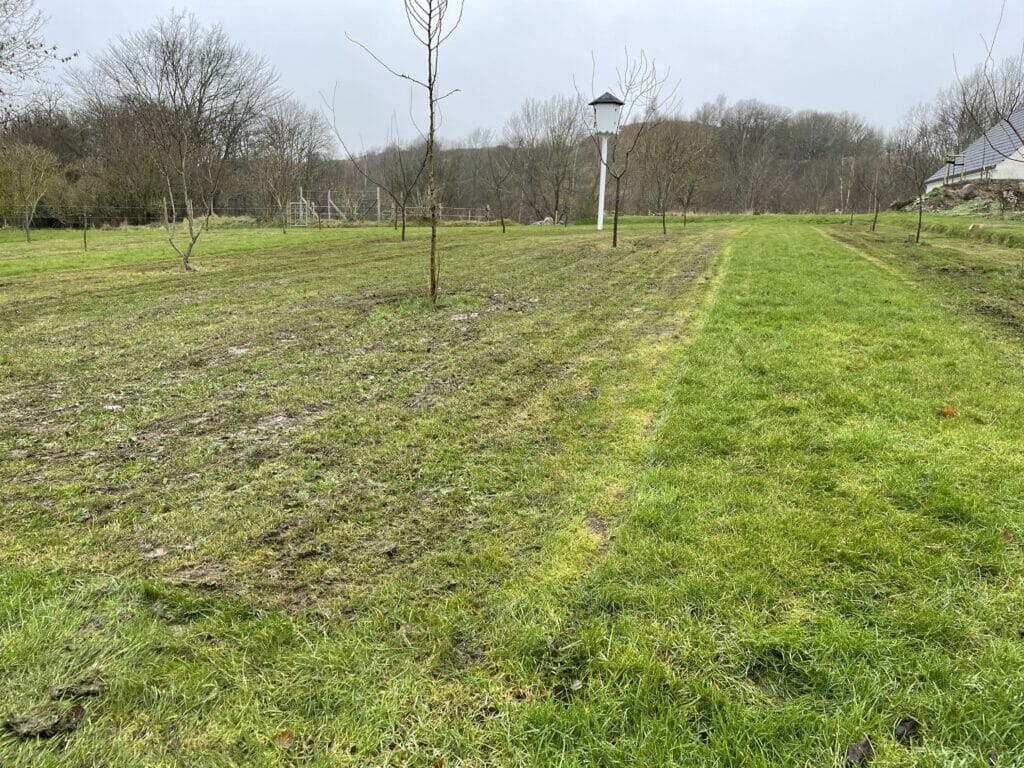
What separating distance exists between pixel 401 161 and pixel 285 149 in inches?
515

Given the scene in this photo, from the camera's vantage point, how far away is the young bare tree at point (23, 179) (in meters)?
21.2

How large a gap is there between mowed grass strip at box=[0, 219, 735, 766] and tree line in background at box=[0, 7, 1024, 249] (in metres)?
9.00

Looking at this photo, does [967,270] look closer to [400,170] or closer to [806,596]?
[806,596]

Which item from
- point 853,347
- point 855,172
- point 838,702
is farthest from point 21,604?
point 855,172

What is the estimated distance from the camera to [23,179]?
70.6 feet

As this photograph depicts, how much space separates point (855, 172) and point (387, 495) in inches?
1569

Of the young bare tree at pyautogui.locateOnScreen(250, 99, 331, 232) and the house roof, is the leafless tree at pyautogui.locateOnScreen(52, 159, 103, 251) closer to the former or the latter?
the young bare tree at pyautogui.locateOnScreen(250, 99, 331, 232)

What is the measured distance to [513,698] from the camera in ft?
5.32

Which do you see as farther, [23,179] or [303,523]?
[23,179]

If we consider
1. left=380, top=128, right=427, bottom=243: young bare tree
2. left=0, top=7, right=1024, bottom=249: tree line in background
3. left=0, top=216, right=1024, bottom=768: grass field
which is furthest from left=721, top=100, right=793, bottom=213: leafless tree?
left=0, top=216, right=1024, bottom=768: grass field

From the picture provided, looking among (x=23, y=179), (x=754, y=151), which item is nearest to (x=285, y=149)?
(x=23, y=179)

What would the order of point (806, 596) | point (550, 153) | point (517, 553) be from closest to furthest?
point (806, 596)
point (517, 553)
point (550, 153)

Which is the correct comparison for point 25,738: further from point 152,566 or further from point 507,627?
point 507,627

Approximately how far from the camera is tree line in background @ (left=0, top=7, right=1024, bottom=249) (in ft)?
61.3
